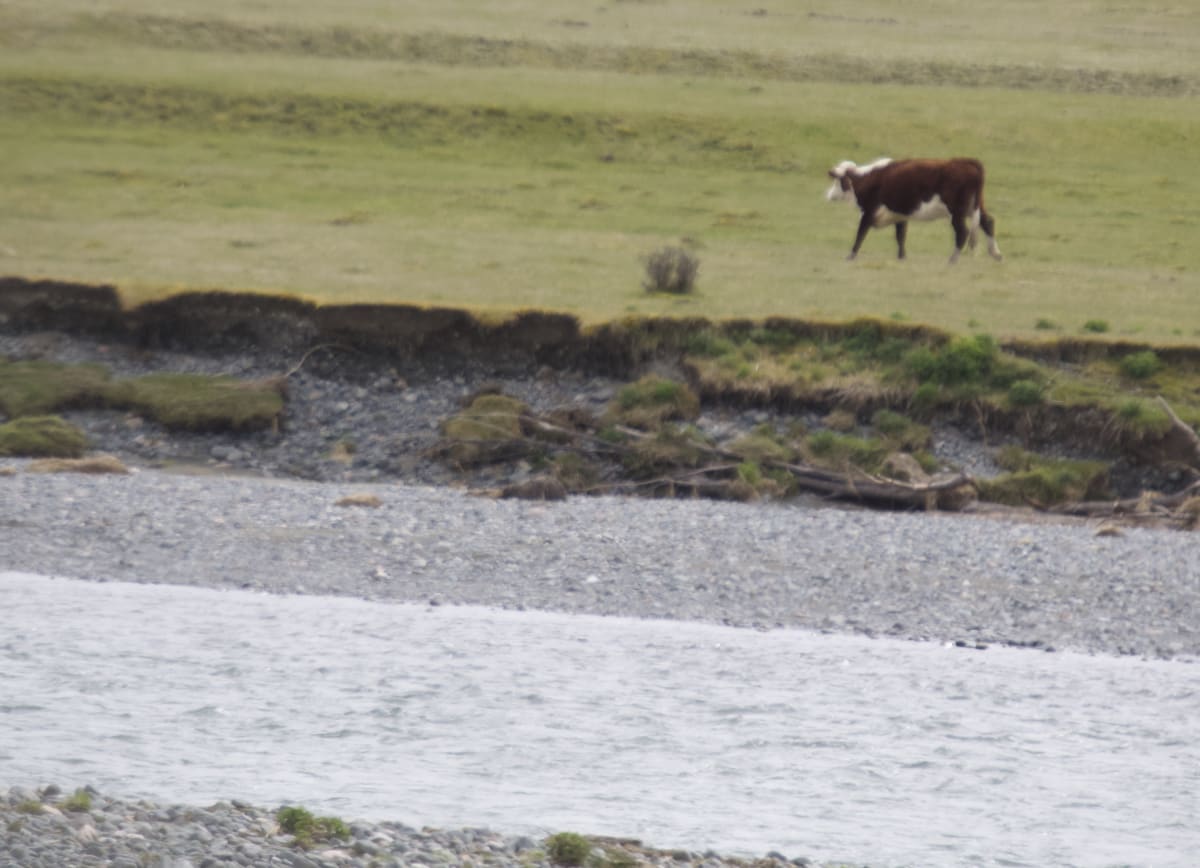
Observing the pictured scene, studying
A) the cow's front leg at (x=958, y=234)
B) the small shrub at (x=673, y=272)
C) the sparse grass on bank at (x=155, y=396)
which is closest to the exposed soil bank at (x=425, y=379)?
the sparse grass on bank at (x=155, y=396)

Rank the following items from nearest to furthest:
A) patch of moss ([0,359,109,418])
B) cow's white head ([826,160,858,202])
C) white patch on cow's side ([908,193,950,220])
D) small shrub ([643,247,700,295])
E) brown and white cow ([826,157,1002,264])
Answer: patch of moss ([0,359,109,418]) → small shrub ([643,247,700,295]) → brown and white cow ([826,157,1002,264]) → white patch on cow's side ([908,193,950,220]) → cow's white head ([826,160,858,202])

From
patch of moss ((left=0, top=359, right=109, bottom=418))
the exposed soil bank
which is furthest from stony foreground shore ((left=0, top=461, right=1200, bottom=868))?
patch of moss ((left=0, top=359, right=109, bottom=418))

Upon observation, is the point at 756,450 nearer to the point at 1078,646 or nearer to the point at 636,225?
the point at 1078,646

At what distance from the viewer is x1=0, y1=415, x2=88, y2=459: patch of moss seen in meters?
23.0

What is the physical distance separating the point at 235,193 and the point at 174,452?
16670 mm

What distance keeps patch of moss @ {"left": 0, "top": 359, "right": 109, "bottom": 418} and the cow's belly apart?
579 inches

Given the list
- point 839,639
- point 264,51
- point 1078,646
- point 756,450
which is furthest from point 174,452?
point 264,51

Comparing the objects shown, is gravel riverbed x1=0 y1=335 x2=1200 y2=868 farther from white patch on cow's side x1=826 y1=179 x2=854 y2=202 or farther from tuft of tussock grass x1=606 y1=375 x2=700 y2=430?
white patch on cow's side x1=826 y1=179 x2=854 y2=202

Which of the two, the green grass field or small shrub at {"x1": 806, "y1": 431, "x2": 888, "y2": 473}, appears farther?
the green grass field

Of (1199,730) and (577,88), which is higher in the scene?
(577,88)

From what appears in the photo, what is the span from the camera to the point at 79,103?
4809 cm

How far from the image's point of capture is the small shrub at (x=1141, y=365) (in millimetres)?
23188

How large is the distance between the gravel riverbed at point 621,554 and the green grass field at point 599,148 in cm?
532

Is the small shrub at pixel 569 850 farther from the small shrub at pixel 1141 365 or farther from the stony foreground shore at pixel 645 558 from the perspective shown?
the small shrub at pixel 1141 365
